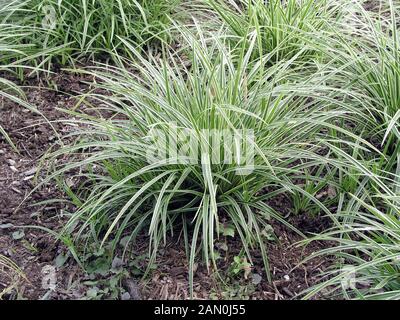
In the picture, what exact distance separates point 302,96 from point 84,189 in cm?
120

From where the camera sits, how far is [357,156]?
A: 3.20 m

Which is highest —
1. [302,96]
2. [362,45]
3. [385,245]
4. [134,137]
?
[362,45]

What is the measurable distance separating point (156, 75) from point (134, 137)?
1.34 ft

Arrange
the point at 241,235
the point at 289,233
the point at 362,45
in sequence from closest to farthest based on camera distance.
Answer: the point at 241,235 < the point at 289,233 < the point at 362,45

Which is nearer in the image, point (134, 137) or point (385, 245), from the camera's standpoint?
point (385, 245)

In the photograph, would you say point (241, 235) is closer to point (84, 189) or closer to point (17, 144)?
point (84, 189)

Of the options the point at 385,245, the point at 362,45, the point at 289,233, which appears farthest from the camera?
the point at 362,45

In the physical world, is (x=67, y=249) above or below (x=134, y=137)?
below

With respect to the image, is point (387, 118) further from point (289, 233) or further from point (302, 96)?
point (289, 233)

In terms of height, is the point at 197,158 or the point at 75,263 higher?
the point at 197,158

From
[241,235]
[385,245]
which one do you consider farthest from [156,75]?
[385,245]

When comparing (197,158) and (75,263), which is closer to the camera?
(197,158)

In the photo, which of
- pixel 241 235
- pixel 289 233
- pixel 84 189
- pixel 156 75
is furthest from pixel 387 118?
pixel 84 189

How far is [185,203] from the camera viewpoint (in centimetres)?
298
